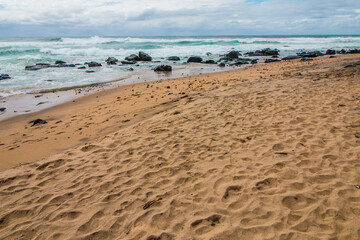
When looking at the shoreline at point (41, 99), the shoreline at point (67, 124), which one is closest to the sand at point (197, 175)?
the shoreline at point (67, 124)

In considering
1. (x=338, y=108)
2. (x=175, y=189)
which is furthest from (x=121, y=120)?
(x=338, y=108)

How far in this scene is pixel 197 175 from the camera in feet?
11.7

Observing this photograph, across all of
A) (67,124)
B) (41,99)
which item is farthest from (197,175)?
(41,99)

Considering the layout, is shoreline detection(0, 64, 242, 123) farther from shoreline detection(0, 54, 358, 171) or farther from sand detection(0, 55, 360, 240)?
sand detection(0, 55, 360, 240)

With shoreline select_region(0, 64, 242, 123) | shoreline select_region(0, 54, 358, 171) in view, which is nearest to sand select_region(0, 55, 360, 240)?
shoreline select_region(0, 54, 358, 171)

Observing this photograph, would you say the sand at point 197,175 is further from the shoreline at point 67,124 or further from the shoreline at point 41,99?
the shoreline at point 41,99

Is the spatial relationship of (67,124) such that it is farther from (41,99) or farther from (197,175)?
(197,175)

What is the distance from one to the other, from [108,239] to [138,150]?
6.81ft

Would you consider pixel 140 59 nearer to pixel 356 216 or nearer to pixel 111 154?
pixel 111 154

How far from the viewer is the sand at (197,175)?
2.68 meters

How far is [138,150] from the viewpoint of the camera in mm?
4543

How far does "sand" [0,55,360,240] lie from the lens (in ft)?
8.79

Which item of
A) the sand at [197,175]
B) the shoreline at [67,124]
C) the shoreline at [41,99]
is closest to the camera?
the sand at [197,175]

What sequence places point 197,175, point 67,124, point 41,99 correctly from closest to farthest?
point 197,175
point 67,124
point 41,99
